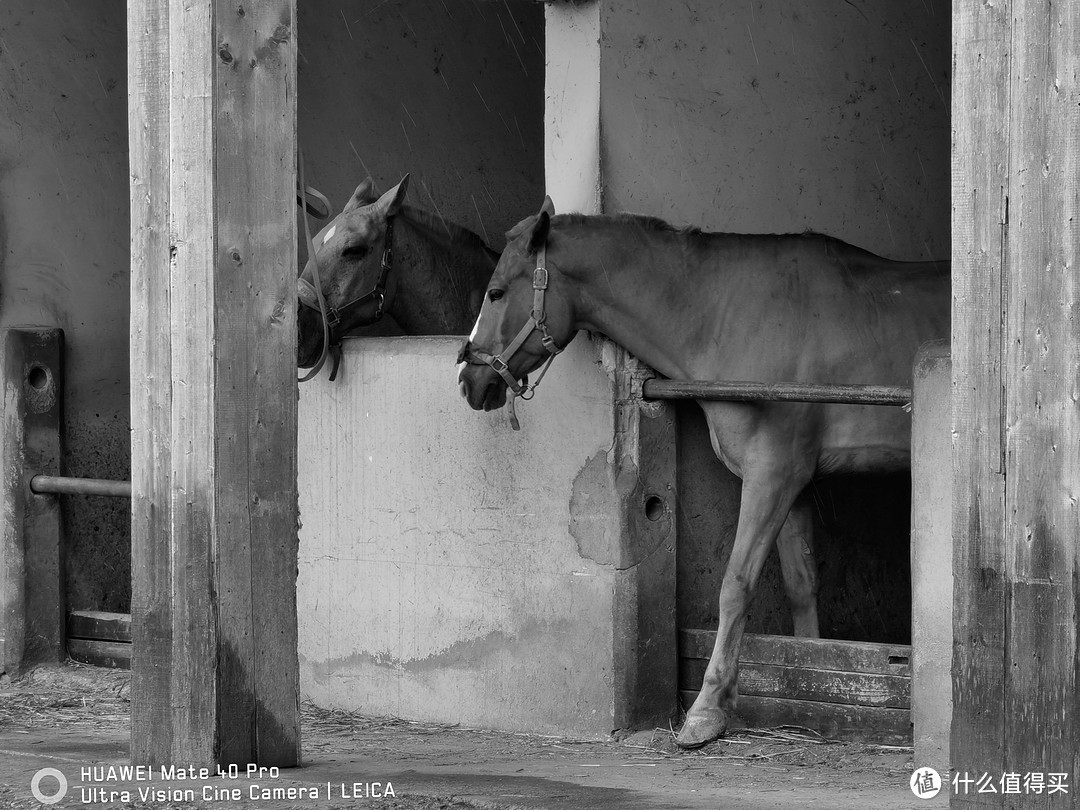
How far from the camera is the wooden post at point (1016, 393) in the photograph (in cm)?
351

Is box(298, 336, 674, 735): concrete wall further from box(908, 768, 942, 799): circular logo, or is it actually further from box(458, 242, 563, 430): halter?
box(908, 768, 942, 799): circular logo

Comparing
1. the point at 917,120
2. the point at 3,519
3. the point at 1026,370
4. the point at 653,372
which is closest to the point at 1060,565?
the point at 1026,370

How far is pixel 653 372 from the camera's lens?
5.63 m

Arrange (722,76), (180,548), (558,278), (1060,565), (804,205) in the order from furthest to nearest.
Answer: (804,205)
(722,76)
(558,278)
(180,548)
(1060,565)

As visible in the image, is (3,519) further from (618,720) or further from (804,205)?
(804,205)

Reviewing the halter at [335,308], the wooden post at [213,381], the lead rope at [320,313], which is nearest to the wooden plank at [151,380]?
the wooden post at [213,381]

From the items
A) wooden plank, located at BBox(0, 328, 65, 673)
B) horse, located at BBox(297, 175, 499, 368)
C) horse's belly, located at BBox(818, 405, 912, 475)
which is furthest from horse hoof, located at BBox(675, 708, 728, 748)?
wooden plank, located at BBox(0, 328, 65, 673)

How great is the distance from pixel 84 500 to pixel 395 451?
1.98m

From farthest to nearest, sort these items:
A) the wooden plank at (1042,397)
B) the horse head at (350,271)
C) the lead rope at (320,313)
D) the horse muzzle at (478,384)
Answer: the horse head at (350,271)
the lead rope at (320,313)
the horse muzzle at (478,384)
the wooden plank at (1042,397)

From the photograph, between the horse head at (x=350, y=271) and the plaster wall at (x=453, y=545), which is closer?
the plaster wall at (x=453, y=545)

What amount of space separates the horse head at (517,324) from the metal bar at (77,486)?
1901mm

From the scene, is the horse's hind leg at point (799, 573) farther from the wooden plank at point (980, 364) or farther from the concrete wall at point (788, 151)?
the wooden plank at point (980, 364)

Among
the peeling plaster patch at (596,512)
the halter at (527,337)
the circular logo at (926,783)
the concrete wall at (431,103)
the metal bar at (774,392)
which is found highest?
the concrete wall at (431,103)

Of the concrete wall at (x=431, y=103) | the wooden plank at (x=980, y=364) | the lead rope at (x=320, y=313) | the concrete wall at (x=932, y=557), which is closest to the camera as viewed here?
the wooden plank at (x=980, y=364)
